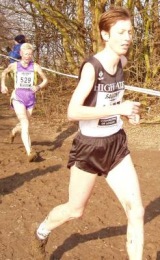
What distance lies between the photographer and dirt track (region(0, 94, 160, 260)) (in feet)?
12.4

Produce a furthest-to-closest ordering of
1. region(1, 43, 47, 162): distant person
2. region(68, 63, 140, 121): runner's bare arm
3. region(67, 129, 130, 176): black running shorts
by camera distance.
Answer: region(1, 43, 47, 162): distant person < region(67, 129, 130, 176): black running shorts < region(68, 63, 140, 121): runner's bare arm

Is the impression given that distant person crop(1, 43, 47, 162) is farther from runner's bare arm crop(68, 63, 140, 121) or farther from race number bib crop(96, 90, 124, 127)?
runner's bare arm crop(68, 63, 140, 121)

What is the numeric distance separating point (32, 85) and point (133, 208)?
416cm

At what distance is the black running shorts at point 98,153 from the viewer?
3012mm

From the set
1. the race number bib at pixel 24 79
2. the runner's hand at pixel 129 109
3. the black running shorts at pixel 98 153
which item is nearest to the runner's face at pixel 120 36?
the runner's hand at pixel 129 109

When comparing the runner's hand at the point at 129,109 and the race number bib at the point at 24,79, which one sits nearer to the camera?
the runner's hand at the point at 129,109

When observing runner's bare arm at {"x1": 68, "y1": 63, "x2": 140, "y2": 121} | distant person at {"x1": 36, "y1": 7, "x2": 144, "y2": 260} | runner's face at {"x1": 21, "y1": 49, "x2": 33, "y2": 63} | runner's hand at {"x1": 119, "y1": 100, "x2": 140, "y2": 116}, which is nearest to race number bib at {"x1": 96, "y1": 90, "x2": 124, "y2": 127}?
distant person at {"x1": 36, "y1": 7, "x2": 144, "y2": 260}

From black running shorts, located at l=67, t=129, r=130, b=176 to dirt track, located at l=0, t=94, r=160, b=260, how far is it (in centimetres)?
88

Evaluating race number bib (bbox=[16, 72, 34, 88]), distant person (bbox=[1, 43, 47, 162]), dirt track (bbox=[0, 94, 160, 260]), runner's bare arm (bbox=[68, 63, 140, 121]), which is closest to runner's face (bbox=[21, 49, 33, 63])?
distant person (bbox=[1, 43, 47, 162])

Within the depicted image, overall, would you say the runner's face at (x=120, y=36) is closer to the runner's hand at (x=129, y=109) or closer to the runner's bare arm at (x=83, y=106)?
the runner's bare arm at (x=83, y=106)

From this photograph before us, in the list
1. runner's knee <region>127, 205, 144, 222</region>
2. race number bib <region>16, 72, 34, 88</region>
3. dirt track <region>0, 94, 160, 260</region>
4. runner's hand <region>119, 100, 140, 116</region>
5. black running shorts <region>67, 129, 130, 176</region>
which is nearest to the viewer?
runner's hand <region>119, 100, 140, 116</region>

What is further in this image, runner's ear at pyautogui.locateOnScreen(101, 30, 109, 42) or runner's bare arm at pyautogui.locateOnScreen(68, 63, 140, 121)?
runner's ear at pyautogui.locateOnScreen(101, 30, 109, 42)

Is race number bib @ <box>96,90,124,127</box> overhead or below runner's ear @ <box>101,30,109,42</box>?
below

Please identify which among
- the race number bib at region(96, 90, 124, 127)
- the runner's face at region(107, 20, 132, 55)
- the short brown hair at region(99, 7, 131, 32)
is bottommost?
the race number bib at region(96, 90, 124, 127)
